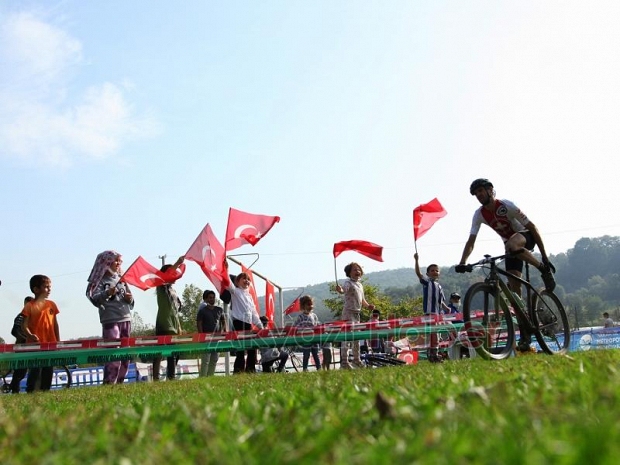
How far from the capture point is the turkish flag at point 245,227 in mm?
18578

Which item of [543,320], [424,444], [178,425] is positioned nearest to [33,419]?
[178,425]

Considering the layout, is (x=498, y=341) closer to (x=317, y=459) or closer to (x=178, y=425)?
(x=178, y=425)

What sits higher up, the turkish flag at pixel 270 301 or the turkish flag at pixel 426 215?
the turkish flag at pixel 426 215

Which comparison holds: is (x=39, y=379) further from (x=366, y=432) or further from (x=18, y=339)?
(x=366, y=432)

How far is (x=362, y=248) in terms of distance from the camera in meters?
19.1

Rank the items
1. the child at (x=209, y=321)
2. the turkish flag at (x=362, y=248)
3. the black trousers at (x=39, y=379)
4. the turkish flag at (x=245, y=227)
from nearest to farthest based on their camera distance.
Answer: the black trousers at (x=39, y=379)
the child at (x=209, y=321)
the turkish flag at (x=245, y=227)
the turkish flag at (x=362, y=248)

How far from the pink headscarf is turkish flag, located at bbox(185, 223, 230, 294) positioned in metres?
5.74

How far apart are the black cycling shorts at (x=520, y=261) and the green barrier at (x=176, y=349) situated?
4.36m

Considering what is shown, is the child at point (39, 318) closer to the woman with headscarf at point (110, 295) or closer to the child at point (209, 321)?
the woman with headscarf at point (110, 295)

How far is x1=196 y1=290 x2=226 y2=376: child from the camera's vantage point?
12.8 meters

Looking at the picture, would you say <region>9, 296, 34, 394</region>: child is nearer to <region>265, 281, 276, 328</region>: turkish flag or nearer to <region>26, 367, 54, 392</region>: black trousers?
<region>26, 367, 54, 392</region>: black trousers

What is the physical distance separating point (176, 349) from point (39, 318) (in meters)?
2.67

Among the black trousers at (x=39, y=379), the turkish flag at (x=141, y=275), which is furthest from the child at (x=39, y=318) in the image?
the turkish flag at (x=141, y=275)

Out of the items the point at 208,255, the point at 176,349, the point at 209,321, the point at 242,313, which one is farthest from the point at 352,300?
Result: the point at 208,255
